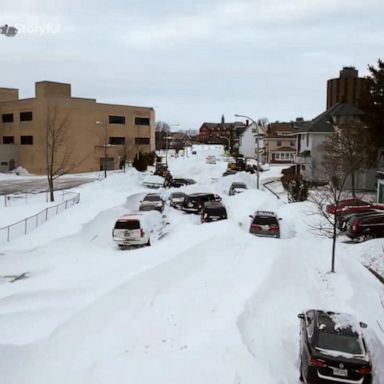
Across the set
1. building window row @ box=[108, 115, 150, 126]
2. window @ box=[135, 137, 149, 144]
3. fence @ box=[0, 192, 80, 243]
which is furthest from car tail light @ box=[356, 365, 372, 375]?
window @ box=[135, 137, 149, 144]

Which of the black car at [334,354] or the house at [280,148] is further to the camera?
the house at [280,148]

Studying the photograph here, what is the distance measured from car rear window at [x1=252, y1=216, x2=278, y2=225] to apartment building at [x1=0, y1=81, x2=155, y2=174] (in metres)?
50.4

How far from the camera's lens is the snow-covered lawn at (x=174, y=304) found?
410 inches

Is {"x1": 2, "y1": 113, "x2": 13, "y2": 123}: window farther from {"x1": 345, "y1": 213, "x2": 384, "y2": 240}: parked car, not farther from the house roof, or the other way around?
{"x1": 345, "y1": 213, "x2": 384, "y2": 240}: parked car

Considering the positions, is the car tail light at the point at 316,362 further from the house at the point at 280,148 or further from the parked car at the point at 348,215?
the house at the point at 280,148

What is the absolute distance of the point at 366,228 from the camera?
78.6ft

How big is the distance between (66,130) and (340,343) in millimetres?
69128

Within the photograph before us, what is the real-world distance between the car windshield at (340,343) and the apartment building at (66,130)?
64.0 meters

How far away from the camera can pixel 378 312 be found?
14484 millimetres

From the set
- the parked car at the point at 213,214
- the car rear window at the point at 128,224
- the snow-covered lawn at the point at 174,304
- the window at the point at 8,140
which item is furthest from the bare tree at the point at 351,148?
the window at the point at 8,140

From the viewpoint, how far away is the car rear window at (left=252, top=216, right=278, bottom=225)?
24.2 metres

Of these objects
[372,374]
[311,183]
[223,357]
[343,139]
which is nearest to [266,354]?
[223,357]

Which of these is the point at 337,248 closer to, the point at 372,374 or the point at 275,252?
the point at 275,252

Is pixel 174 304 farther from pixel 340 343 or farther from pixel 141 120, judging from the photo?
pixel 141 120
